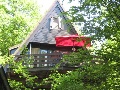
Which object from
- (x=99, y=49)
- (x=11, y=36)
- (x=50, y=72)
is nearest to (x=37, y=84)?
(x=50, y=72)

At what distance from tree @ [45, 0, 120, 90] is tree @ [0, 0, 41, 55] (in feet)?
79.4

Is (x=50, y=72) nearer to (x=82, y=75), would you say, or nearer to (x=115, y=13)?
(x=82, y=75)

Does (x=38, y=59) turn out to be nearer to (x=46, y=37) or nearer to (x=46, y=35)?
(x=46, y=37)

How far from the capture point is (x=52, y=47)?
23234 millimetres

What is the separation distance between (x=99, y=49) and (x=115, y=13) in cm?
138

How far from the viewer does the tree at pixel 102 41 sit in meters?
8.98

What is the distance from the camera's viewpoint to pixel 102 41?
9469mm

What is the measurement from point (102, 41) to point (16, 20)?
82.1 feet

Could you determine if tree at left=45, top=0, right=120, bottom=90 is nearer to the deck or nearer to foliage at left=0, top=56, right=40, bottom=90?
foliage at left=0, top=56, right=40, bottom=90

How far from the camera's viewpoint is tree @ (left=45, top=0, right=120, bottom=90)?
8.98 metres

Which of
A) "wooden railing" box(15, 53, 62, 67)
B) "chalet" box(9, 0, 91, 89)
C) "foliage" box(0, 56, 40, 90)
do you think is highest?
"chalet" box(9, 0, 91, 89)

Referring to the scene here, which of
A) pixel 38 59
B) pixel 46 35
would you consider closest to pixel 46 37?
pixel 46 35

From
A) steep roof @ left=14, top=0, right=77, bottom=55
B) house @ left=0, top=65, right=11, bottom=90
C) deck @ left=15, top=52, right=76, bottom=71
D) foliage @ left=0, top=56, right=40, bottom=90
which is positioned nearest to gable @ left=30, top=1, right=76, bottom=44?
steep roof @ left=14, top=0, right=77, bottom=55

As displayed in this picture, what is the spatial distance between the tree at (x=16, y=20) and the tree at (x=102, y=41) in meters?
24.2
